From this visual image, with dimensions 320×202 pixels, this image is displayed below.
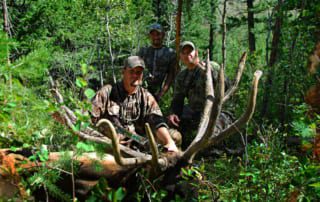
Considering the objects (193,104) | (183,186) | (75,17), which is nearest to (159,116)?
(183,186)

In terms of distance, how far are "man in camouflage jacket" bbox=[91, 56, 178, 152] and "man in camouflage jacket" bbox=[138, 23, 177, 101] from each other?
218cm

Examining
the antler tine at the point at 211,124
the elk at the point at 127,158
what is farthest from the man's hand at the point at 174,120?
the elk at the point at 127,158

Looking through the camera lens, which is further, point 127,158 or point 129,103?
point 129,103

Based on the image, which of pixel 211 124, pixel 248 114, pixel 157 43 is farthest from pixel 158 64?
pixel 248 114

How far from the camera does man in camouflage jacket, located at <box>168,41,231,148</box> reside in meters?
6.44

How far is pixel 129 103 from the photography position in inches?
199

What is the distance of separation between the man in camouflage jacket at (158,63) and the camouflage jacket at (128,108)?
7.14 ft

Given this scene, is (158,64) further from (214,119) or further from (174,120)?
(214,119)

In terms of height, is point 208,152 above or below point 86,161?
below

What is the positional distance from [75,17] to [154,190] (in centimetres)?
1248

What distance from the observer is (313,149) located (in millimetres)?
3348

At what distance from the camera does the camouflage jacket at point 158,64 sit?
7.42 m

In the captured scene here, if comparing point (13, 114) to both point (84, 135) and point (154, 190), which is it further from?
point (154, 190)

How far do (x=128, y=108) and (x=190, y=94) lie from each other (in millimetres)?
1954
